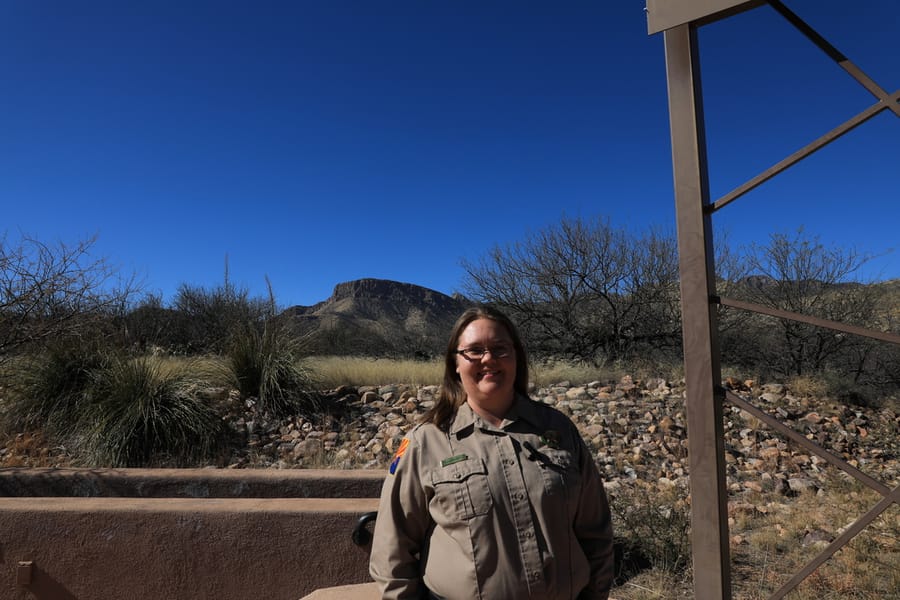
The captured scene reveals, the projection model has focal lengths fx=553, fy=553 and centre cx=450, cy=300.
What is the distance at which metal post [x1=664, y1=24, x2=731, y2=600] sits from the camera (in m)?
2.06

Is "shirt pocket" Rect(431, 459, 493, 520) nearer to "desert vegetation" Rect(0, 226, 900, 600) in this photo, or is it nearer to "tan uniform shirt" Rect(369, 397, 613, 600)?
"tan uniform shirt" Rect(369, 397, 613, 600)

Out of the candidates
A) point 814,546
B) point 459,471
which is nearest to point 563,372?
point 814,546

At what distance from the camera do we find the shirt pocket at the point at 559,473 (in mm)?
1615

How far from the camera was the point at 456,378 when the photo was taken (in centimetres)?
197

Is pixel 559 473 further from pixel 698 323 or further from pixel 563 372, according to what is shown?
pixel 563 372

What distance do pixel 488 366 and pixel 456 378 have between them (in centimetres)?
20

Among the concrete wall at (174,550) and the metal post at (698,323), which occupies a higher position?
the metal post at (698,323)

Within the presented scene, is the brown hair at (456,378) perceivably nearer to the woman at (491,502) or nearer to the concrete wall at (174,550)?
the woman at (491,502)

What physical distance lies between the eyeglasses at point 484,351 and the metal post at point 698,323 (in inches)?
28.5

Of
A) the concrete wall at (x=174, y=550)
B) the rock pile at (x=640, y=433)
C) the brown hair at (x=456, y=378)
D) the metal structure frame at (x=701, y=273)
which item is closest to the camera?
the brown hair at (x=456, y=378)

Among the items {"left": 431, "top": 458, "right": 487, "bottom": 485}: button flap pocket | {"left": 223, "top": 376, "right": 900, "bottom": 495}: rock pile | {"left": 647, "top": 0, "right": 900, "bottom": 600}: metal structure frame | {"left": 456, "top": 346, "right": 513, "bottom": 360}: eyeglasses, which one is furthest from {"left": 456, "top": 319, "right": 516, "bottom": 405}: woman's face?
{"left": 223, "top": 376, "right": 900, "bottom": 495}: rock pile

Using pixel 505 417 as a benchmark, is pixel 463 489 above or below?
below

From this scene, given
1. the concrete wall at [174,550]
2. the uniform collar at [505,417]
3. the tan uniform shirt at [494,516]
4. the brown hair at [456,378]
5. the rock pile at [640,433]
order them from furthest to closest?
the rock pile at [640,433] → the concrete wall at [174,550] → the brown hair at [456,378] → the uniform collar at [505,417] → the tan uniform shirt at [494,516]

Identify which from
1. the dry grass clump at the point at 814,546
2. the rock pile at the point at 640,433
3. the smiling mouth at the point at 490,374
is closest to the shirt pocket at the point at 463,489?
the smiling mouth at the point at 490,374
